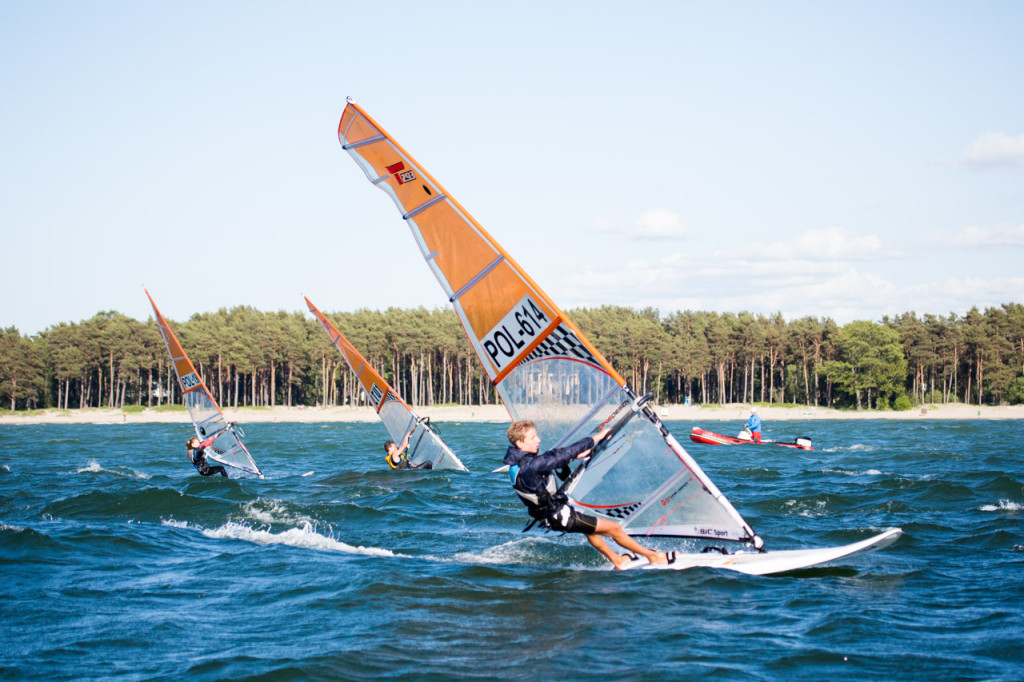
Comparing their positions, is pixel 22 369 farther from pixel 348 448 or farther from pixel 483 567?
pixel 483 567

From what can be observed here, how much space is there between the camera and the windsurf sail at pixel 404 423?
17.1m

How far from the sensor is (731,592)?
6852 millimetres

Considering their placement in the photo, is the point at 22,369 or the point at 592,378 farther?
the point at 22,369

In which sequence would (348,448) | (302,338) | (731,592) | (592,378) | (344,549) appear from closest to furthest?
(731,592) < (592,378) < (344,549) < (348,448) < (302,338)

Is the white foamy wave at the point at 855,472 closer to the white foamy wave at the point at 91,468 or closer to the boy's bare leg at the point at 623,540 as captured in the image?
the boy's bare leg at the point at 623,540

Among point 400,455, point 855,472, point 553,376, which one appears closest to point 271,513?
point 400,455

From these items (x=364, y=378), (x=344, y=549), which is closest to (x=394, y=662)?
(x=344, y=549)

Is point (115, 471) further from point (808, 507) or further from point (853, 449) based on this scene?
point (853, 449)

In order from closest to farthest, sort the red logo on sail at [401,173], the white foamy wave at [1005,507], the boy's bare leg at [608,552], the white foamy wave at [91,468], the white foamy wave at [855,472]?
the boy's bare leg at [608,552] → the red logo on sail at [401,173] → the white foamy wave at [1005,507] → the white foamy wave at [855,472] → the white foamy wave at [91,468]

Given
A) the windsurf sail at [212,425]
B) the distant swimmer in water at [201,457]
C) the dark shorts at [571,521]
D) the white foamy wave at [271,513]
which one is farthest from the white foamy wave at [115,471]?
the dark shorts at [571,521]

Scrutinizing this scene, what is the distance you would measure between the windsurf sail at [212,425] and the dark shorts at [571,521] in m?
12.3

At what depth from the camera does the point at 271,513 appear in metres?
12.0

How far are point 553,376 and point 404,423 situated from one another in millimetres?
10290

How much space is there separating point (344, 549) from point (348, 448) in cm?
1962
